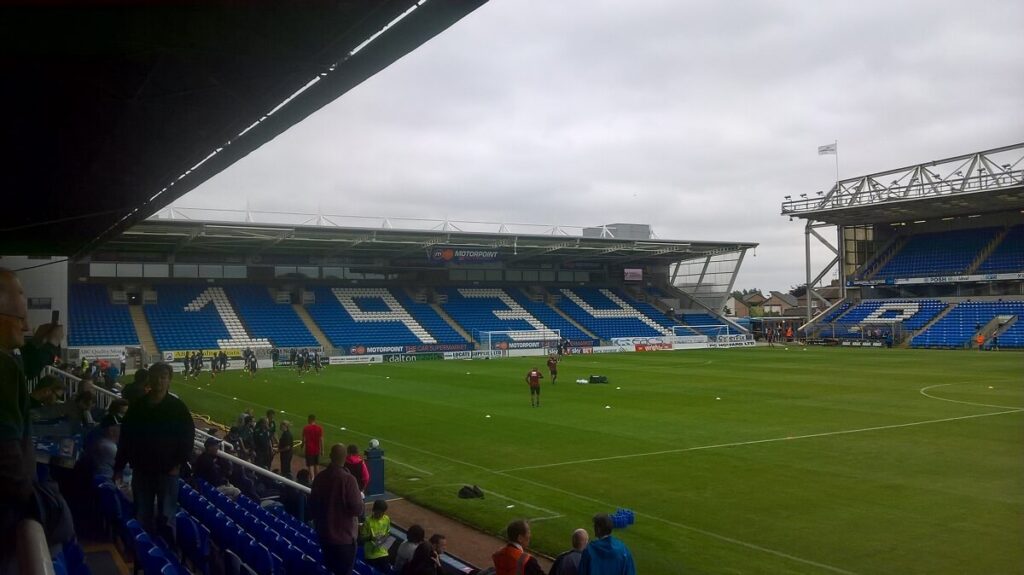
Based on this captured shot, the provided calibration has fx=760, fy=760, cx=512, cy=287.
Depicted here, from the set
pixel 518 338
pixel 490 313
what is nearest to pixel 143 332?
pixel 490 313

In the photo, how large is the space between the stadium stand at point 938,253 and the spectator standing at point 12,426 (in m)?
68.4

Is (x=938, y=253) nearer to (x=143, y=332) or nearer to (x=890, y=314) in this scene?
(x=890, y=314)

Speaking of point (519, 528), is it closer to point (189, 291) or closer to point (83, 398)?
point (83, 398)

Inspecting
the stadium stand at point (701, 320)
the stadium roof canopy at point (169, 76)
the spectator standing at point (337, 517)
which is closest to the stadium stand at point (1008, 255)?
the stadium stand at point (701, 320)

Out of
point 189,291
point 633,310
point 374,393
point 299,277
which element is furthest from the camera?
point 633,310

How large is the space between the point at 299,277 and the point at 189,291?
7997 millimetres

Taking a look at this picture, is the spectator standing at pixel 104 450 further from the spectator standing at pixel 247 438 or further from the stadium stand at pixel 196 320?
the stadium stand at pixel 196 320

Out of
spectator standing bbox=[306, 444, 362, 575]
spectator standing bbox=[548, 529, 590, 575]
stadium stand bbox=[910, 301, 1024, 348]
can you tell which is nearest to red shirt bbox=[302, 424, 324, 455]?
spectator standing bbox=[306, 444, 362, 575]

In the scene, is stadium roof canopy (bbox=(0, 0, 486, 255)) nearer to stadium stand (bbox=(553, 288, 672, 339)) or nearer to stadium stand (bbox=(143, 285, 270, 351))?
stadium stand (bbox=(143, 285, 270, 351))

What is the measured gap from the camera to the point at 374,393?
97.1ft

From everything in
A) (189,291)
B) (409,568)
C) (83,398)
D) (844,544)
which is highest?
(189,291)

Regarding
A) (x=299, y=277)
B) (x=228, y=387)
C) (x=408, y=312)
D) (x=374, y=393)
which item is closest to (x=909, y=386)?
(x=374, y=393)

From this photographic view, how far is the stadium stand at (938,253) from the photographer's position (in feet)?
201

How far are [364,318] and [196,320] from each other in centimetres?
1153
